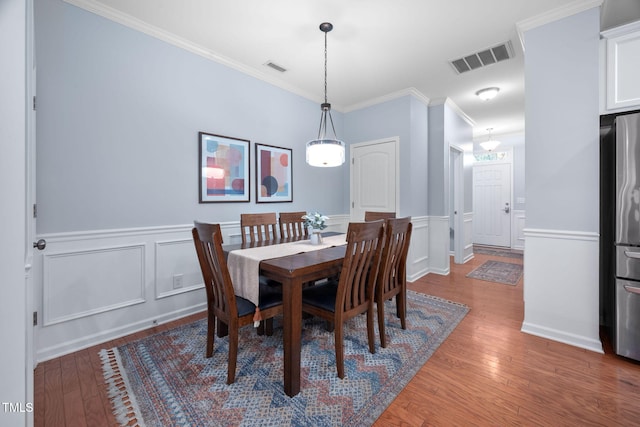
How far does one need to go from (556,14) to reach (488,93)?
1720 mm

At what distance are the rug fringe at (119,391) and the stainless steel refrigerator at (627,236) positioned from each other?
3184 millimetres

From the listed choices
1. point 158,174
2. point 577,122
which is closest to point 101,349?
point 158,174

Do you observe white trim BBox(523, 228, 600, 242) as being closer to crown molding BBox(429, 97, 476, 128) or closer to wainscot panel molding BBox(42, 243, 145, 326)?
crown molding BBox(429, 97, 476, 128)

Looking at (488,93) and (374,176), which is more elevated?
(488,93)

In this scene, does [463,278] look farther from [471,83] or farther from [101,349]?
[101,349]

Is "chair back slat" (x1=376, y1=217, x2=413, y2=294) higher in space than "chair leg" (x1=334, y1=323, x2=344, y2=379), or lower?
higher

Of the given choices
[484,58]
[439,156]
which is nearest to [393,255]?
[484,58]

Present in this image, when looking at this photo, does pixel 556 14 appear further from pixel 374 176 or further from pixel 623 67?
pixel 374 176

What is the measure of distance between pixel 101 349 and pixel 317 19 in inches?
129

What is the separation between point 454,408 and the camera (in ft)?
5.04

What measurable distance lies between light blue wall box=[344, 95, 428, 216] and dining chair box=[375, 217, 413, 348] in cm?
170

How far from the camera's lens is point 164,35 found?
2.57 m

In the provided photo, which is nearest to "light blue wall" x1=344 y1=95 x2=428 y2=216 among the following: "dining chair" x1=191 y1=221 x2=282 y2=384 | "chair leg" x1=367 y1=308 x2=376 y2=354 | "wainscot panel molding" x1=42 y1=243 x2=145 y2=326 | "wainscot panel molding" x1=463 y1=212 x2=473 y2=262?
"wainscot panel molding" x1=463 y1=212 x2=473 y2=262

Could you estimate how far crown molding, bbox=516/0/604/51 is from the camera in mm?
2158
